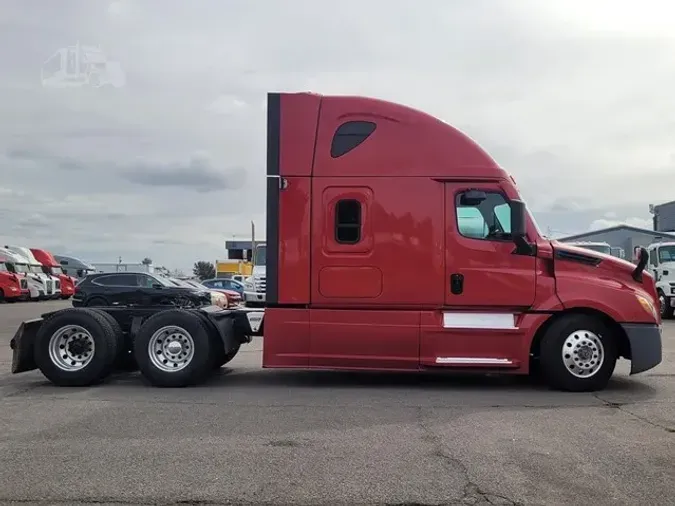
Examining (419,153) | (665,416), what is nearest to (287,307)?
(419,153)

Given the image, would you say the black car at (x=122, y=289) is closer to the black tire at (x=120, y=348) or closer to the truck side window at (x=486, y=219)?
the black tire at (x=120, y=348)

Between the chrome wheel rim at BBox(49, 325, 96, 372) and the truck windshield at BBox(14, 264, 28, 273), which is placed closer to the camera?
the chrome wheel rim at BBox(49, 325, 96, 372)

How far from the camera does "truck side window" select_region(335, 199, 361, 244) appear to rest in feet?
27.9

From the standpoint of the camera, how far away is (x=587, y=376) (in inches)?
327

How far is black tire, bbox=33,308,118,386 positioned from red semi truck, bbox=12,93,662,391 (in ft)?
3.12

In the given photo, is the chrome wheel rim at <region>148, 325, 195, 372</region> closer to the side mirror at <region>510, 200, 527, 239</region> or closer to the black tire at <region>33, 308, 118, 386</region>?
the black tire at <region>33, 308, 118, 386</region>

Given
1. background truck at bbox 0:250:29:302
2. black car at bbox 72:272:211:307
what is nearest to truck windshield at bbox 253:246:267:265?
black car at bbox 72:272:211:307

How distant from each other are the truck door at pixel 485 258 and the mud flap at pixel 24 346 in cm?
558

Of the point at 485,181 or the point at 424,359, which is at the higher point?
the point at 485,181

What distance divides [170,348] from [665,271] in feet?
56.5

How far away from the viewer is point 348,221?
8.52 meters

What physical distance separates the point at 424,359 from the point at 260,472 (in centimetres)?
A: 364

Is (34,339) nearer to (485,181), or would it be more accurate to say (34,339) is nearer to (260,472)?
(260,472)

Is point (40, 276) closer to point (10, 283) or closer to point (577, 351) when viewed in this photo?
point (10, 283)
